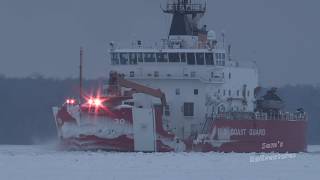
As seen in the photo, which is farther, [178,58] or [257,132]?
[257,132]

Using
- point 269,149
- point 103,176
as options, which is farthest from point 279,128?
point 103,176

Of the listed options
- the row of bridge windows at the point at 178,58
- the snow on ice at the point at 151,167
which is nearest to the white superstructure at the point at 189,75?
the row of bridge windows at the point at 178,58

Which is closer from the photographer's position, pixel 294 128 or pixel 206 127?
pixel 206 127

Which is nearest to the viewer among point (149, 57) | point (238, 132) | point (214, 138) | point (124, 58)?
point (214, 138)

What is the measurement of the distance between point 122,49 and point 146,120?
22.1ft

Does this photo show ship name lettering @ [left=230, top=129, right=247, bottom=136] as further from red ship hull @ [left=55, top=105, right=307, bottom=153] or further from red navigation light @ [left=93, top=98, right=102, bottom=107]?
red navigation light @ [left=93, top=98, right=102, bottom=107]

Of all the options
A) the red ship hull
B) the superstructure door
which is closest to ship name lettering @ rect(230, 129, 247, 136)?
the red ship hull

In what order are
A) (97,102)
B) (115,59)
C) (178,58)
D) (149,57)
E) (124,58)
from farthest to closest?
(115,59) < (124,58) < (149,57) < (178,58) < (97,102)

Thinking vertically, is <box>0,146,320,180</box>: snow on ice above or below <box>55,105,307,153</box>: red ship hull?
below

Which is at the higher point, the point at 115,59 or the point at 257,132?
the point at 115,59

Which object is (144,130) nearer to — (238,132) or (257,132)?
(238,132)

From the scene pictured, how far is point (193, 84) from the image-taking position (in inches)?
2707

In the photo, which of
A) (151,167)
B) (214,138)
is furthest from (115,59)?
(151,167)

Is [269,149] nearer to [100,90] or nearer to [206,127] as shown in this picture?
[206,127]
